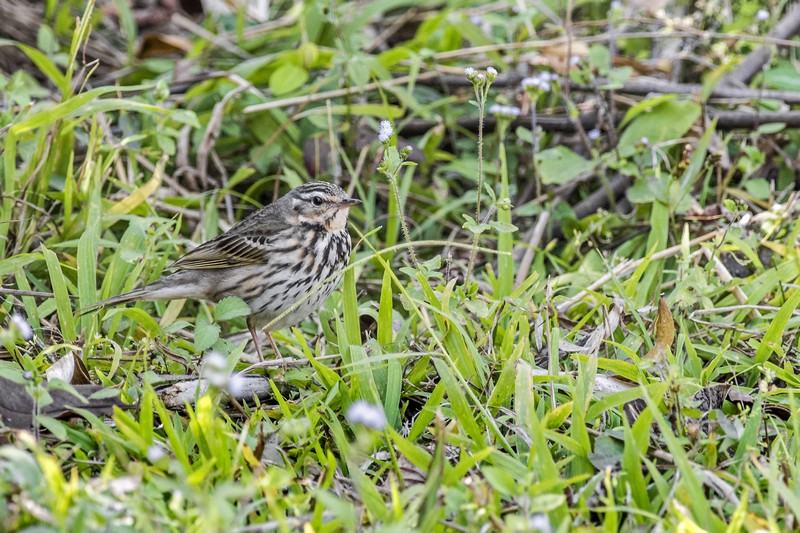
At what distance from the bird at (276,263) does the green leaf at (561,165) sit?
5.09 ft

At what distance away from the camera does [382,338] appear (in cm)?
440

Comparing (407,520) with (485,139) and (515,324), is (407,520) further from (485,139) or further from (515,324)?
(485,139)

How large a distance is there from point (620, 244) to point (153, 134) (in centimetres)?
294

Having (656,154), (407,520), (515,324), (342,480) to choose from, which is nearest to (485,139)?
(656,154)

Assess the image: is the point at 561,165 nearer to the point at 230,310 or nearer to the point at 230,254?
the point at 230,254

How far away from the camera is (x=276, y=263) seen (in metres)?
4.99

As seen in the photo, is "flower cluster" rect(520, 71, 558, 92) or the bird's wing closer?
the bird's wing

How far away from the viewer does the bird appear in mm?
4895

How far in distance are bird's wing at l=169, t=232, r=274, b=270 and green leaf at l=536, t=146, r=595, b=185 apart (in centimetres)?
192

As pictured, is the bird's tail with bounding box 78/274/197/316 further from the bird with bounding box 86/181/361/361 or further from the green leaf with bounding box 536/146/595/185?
the green leaf with bounding box 536/146/595/185

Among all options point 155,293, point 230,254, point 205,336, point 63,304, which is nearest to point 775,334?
point 205,336

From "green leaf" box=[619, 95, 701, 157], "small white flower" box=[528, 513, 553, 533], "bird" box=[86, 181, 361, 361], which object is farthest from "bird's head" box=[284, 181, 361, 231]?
"small white flower" box=[528, 513, 553, 533]

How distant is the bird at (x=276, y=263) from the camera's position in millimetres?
4895

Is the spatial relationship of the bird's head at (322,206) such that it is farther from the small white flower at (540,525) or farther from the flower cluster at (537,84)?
the small white flower at (540,525)
